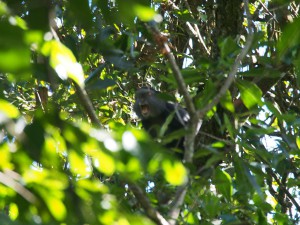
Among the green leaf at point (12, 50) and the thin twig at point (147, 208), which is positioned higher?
the green leaf at point (12, 50)

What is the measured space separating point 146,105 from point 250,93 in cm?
311

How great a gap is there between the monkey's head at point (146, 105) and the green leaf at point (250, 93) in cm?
249

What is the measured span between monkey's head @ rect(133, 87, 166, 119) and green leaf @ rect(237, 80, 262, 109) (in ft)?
8.15

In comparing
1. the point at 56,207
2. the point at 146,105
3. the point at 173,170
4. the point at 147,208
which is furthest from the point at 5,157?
the point at 146,105

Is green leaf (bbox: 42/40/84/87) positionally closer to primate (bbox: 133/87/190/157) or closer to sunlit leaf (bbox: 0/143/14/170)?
sunlit leaf (bbox: 0/143/14/170)

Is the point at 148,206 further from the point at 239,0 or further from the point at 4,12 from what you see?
the point at 239,0

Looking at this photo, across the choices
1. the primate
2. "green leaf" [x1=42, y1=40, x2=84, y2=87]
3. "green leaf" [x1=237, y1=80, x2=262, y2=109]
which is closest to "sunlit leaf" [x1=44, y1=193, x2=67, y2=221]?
"green leaf" [x1=42, y1=40, x2=84, y2=87]

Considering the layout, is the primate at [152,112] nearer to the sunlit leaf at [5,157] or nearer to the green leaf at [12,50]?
the sunlit leaf at [5,157]

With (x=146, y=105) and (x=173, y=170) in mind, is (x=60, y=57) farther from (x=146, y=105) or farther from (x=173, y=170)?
(x=146, y=105)

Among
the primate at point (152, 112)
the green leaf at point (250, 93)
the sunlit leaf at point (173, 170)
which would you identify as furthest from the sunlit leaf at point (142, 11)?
the primate at point (152, 112)

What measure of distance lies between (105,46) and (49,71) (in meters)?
0.24

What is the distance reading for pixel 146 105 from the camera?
5.24 meters

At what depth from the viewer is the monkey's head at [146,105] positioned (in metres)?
4.94

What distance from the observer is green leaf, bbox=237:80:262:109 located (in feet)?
7.02
